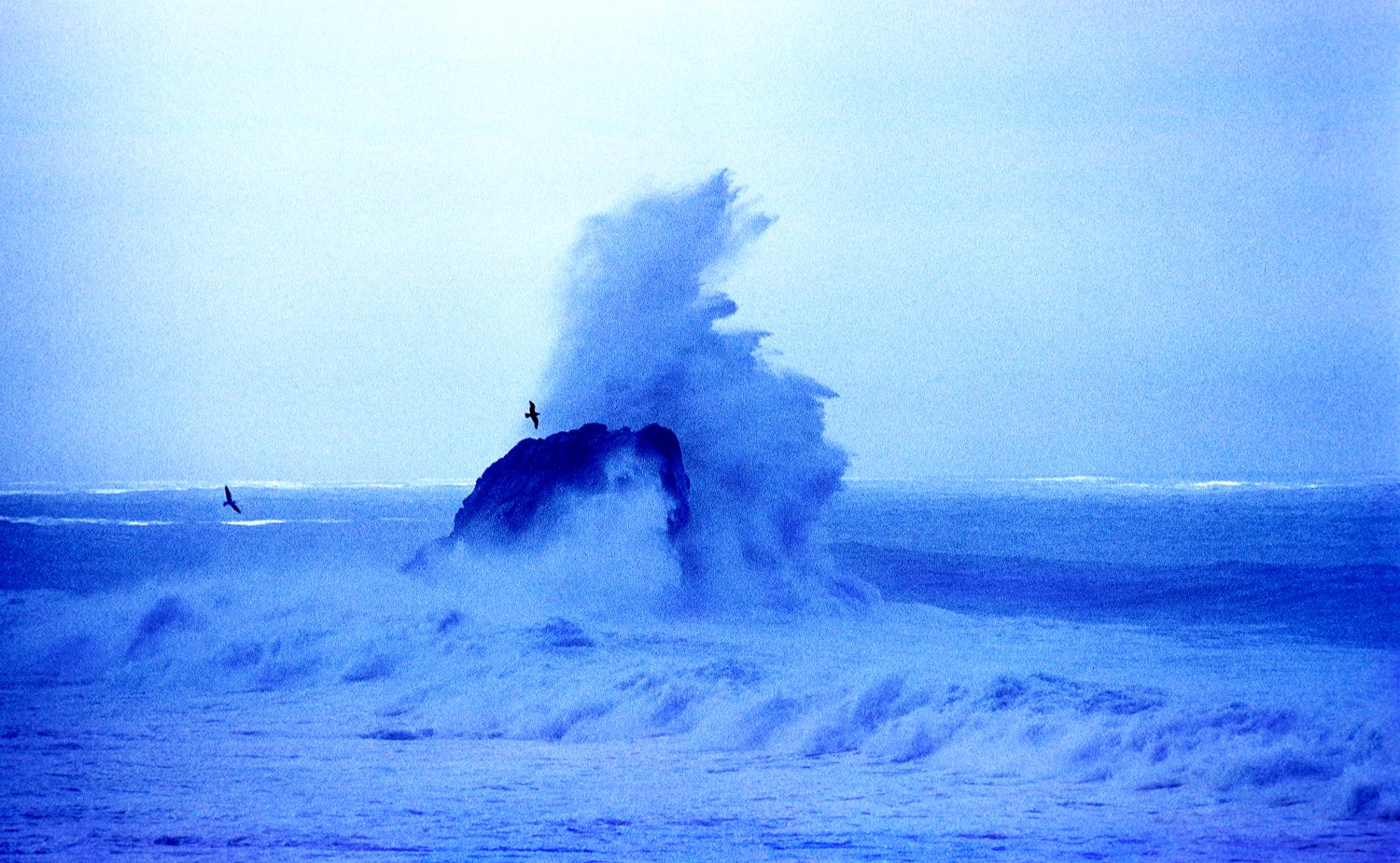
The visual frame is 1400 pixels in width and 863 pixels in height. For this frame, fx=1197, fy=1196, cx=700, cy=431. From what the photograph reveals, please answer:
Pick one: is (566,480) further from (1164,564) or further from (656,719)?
(1164,564)

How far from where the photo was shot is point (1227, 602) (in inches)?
Answer: 584

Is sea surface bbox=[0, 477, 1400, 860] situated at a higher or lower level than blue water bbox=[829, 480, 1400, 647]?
lower

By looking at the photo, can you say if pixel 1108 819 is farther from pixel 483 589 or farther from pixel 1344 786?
pixel 483 589

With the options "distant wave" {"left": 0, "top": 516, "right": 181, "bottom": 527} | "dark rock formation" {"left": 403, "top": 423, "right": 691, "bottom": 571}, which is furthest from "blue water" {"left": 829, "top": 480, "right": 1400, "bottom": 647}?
"distant wave" {"left": 0, "top": 516, "right": 181, "bottom": 527}

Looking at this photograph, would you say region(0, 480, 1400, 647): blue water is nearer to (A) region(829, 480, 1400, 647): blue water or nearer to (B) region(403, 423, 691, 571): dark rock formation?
(A) region(829, 480, 1400, 647): blue water

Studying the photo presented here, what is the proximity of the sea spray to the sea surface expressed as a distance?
1.34 meters

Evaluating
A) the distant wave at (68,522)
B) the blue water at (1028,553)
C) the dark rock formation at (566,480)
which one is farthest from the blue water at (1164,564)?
the distant wave at (68,522)

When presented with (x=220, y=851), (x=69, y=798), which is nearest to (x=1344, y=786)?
(x=220, y=851)

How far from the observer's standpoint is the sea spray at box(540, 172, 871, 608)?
13.7 meters

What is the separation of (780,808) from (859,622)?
6606 millimetres

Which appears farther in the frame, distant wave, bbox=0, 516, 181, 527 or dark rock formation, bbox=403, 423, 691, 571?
distant wave, bbox=0, 516, 181, 527

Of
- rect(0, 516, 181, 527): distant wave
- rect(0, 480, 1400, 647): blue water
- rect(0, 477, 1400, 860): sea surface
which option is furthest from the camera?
rect(0, 516, 181, 527): distant wave

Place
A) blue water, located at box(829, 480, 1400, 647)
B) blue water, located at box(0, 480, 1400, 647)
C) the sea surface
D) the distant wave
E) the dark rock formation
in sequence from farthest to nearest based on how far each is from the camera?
the distant wave
blue water, located at box(0, 480, 1400, 647)
blue water, located at box(829, 480, 1400, 647)
the dark rock formation
the sea surface

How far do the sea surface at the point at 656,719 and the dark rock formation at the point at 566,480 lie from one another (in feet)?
1.35
